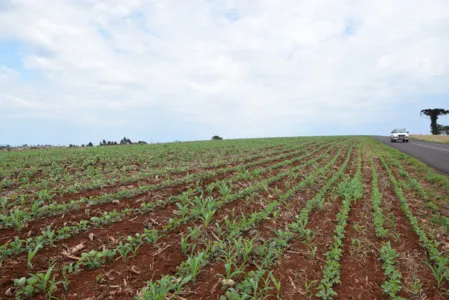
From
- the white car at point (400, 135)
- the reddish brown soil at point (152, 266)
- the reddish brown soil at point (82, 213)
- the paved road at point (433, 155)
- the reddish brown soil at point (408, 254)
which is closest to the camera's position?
the reddish brown soil at point (152, 266)

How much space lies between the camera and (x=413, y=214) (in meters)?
6.98

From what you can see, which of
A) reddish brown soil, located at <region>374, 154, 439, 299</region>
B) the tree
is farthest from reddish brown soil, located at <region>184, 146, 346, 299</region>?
the tree

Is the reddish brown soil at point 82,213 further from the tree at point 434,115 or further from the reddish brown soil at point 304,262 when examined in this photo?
the tree at point 434,115

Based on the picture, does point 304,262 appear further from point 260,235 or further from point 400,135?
point 400,135

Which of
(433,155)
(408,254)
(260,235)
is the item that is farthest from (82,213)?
(433,155)

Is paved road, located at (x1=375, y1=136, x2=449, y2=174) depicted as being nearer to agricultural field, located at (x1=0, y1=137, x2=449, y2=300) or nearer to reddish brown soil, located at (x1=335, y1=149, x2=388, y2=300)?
agricultural field, located at (x1=0, y1=137, x2=449, y2=300)

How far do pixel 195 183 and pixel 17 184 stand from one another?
17.5 feet

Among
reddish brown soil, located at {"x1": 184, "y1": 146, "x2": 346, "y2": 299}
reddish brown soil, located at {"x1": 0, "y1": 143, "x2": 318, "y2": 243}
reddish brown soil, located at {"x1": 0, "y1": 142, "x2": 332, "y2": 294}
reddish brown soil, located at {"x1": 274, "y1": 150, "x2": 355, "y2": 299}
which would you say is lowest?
reddish brown soil, located at {"x1": 274, "y1": 150, "x2": 355, "y2": 299}

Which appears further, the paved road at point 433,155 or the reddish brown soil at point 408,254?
the paved road at point 433,155

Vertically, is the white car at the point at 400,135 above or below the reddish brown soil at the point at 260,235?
above

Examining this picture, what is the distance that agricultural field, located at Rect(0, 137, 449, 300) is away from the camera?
3502mm

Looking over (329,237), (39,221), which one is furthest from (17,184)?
(329,237)

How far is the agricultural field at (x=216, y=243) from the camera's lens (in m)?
3.50

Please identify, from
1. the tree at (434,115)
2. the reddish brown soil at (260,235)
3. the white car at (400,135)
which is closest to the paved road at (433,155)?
the reddish brown soil at (260,235)
